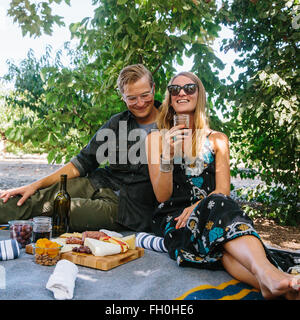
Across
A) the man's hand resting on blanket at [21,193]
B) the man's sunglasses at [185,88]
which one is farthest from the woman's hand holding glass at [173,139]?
the man's hand resting on blanket at [21,193]

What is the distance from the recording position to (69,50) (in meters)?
5.97

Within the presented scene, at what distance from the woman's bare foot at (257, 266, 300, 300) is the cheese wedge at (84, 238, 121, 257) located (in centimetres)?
95

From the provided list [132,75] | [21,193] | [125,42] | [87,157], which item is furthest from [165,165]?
[125,42]

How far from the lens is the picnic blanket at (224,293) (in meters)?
1.73

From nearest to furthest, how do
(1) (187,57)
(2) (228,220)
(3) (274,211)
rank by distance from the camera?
(2) (228,220) < (1) (187,57) < (3) (274,211)

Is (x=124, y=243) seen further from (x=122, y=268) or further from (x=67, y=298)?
(x=67, y=298)

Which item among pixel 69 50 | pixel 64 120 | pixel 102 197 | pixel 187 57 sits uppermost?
pixel 69 50

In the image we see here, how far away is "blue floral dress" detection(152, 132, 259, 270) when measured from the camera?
1.91 metres

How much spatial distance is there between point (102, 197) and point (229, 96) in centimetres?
190

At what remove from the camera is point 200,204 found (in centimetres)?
216

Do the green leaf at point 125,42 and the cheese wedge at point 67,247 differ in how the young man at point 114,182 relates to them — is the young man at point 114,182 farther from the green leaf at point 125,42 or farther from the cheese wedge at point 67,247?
the cheese wedge at point 67,247

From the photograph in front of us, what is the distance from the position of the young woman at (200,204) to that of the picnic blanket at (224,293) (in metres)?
0.05
